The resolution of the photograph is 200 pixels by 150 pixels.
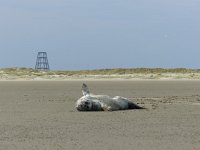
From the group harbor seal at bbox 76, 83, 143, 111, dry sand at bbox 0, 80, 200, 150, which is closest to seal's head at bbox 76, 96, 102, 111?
harbor seal at bbox 76, 83, 143, 111

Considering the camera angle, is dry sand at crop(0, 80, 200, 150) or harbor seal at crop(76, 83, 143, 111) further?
harbor seal at crop(76, 83, 143, 111)

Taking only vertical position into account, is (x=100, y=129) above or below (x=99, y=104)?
below

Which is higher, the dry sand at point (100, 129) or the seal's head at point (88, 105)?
the seal's head at point (88, 105)

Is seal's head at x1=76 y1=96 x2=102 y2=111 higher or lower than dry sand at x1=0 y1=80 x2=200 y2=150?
higher

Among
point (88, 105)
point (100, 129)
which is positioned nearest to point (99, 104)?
point (88, 105)

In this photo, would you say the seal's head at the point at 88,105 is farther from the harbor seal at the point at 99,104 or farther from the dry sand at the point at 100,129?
the dry sand at the point at 100,129

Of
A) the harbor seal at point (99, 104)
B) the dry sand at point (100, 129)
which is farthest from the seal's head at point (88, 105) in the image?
the dry sand at point (100, 129)

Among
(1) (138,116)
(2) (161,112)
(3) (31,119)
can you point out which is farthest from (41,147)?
(2) (161,112)

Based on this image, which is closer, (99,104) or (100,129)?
(100,129)

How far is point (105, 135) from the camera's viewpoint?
9391mm

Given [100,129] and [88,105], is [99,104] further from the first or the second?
[100,129]

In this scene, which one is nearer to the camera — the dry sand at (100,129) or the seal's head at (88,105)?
the dry sand at (100,129)

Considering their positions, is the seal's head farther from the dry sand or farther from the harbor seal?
the dry sand

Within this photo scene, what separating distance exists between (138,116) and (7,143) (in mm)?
4616
